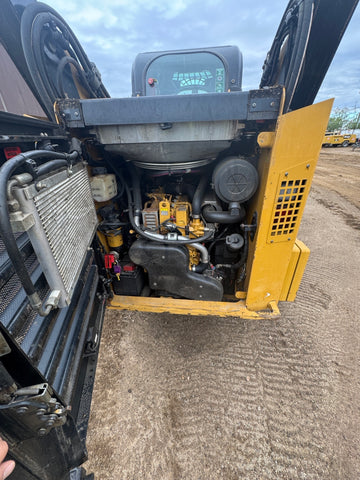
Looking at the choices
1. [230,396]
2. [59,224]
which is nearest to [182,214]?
[59,224]

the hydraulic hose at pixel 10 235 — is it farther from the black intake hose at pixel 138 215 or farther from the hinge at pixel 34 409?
the black intake hose at pixel 138 215

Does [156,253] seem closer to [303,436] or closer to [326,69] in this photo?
[303,436]

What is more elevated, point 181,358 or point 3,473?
point 3,473

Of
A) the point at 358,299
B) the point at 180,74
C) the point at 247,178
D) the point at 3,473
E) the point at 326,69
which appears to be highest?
the point at 180,74

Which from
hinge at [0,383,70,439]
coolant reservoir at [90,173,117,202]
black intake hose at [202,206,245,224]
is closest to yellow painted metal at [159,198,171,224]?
black intake hose at [202,206,245,224]

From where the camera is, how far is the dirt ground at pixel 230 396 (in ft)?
4.34

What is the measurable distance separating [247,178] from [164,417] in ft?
6.42

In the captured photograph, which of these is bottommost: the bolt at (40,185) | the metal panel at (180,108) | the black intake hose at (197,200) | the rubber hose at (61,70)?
the black intake hose at (197,200)

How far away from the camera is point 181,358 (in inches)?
75.7

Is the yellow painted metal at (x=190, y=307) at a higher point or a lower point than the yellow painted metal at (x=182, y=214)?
lower

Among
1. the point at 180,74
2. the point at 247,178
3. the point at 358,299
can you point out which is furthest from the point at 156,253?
the point at 358,299

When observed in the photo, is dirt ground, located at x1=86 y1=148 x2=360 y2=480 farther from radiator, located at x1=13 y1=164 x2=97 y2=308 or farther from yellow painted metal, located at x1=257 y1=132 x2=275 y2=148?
yellow painted metal, located at x1=257 y1=132 x2=275 y2=148

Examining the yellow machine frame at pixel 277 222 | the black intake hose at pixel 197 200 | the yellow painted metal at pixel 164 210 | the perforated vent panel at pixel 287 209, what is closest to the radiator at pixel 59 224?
the yellow painted metal at pixel 164 210

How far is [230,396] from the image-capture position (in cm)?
164
